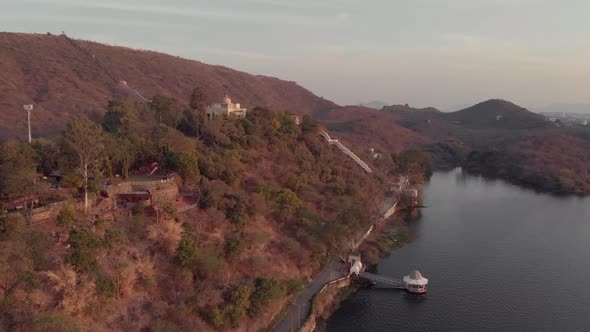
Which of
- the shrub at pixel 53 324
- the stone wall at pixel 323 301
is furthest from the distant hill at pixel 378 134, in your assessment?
the shrub at pixel 53 324

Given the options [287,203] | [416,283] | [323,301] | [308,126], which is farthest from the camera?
[308,126]

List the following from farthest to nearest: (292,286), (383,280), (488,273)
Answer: (488,273)
(383,280)
(292,286)

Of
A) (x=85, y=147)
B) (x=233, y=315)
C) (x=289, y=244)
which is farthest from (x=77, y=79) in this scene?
(x=233, y=315)

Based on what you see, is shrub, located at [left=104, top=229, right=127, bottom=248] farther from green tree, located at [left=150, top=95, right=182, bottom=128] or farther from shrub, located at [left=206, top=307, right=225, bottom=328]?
green tree, located at [left=150, top=95, right=182, bottom=128]

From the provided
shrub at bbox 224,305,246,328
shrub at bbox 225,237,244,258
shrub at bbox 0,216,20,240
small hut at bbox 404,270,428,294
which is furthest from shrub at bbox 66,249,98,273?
small hut at bbox 404,270,428,294

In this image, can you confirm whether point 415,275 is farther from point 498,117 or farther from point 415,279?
point 498,117

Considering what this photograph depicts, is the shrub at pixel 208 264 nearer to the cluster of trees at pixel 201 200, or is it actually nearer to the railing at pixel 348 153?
the cluster of trees at pixel 201 200
